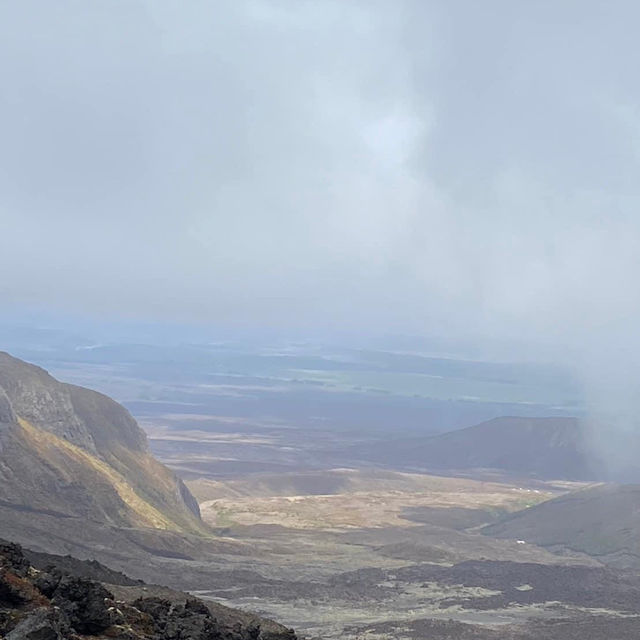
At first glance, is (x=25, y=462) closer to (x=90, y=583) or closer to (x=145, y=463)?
(x=145, y=463)

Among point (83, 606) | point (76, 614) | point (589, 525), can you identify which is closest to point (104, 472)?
point (589, 525)

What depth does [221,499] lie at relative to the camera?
164625 millimetres

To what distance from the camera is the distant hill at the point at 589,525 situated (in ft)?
422

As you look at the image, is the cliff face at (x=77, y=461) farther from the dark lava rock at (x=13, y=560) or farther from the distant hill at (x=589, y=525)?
the dark lava rock at (x=13, y=560)

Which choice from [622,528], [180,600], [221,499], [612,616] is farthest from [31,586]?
[221,499]

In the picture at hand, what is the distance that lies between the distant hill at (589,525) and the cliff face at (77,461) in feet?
155

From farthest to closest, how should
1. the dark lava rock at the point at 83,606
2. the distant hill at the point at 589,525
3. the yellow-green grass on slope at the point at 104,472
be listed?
the distant hill at the point at 589,525, the yellow-green grass on slope at the point at 104,472, the dark lava rock at the point at 83,606

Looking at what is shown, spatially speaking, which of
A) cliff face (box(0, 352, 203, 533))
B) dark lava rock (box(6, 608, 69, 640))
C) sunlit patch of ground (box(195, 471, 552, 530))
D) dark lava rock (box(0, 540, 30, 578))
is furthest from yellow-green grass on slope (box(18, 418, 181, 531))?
dark lava rock (box(6, 608, 69, 640))

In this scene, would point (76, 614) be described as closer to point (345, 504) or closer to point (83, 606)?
point (83, 606)

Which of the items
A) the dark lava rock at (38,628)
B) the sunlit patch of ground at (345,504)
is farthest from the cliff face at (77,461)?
the dark lava rock at (38,628)

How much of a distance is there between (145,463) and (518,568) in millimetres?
53681

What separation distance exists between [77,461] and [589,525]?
7069cm

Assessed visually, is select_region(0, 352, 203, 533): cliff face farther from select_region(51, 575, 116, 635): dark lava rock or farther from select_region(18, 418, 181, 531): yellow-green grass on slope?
select_region(51, 575, 116, 635): dark lava rock

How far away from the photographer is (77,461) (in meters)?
116
